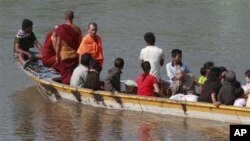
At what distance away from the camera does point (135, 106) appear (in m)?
11.6

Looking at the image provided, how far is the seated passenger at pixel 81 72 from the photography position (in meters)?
11.9

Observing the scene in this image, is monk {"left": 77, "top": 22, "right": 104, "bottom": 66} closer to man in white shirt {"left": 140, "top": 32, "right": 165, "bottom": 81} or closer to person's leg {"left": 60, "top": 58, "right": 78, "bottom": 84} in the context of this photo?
person's leg {"left": 60, "top": 58, "right": 78, "bottom": 84}

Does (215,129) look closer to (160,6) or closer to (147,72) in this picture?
(147,72)

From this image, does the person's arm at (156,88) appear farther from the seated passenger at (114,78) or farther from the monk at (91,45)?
the monk at (91,45)

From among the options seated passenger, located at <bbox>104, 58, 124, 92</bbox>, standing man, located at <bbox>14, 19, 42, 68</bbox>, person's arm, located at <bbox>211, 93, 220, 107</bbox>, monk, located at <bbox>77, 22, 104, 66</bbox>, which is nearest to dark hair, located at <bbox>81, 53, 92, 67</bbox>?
monk, located at <bbox>77, 22, 104, 66</bbox>

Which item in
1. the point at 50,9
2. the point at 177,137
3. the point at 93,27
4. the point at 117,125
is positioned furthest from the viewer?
the point at 50,9

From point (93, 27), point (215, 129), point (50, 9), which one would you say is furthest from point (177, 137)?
point (50, 9)

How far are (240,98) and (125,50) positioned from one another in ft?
23.1

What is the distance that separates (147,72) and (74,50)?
1.75 m

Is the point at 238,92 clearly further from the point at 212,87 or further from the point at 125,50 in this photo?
the point at 125,50

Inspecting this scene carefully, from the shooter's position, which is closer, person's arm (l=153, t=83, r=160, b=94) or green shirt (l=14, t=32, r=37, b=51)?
person's arm (l=153, t=83, r=160, b=94)

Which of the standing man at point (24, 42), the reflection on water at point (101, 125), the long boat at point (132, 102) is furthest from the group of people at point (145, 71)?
the reflection on water at point (101, 125)

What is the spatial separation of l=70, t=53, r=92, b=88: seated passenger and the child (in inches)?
103

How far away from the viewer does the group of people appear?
10.8 m
